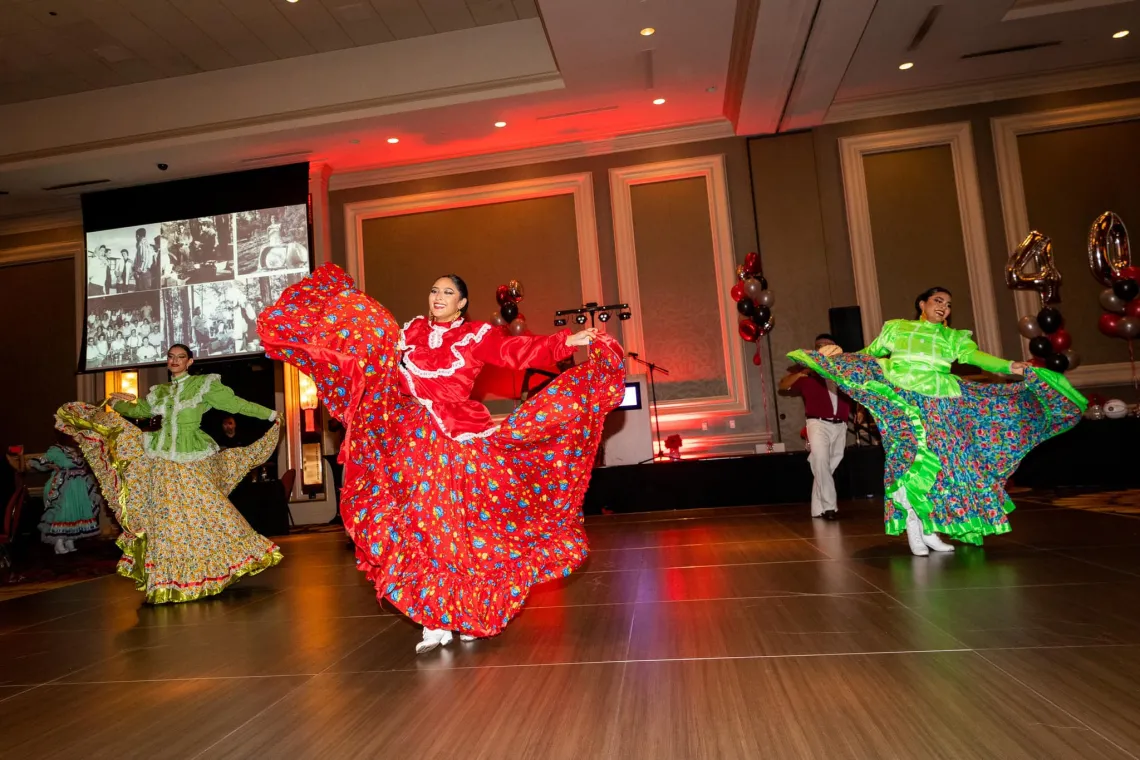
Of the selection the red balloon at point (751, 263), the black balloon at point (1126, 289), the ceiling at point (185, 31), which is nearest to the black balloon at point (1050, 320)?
the black balloon at point (1126, 289)

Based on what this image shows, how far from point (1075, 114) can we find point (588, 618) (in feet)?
26.9

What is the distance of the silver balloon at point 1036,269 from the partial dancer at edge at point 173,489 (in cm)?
682

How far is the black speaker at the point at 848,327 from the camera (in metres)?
7.93

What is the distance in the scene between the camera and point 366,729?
2047 millimetres

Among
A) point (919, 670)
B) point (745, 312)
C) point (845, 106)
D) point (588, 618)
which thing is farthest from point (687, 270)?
point (919, 670)

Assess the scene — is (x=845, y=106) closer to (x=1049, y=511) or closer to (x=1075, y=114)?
(x=1075, y=114)

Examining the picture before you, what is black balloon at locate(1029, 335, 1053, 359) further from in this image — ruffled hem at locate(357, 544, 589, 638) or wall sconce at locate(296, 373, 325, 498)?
wall sconce at locate(296, 373, 325, 498)

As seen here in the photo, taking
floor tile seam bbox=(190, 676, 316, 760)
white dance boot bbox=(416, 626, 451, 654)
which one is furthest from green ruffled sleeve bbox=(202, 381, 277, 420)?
floor tile seam bbox=(190, 676, 316, 760)

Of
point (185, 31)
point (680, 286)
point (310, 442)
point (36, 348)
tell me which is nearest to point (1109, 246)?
point (680, 286)

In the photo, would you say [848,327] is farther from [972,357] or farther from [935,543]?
[935,543]

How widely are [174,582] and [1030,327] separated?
785 cm

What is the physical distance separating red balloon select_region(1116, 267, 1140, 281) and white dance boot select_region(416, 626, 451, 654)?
736cm

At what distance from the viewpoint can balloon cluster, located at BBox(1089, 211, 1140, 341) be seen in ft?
23.1

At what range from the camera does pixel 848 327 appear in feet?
26.2
